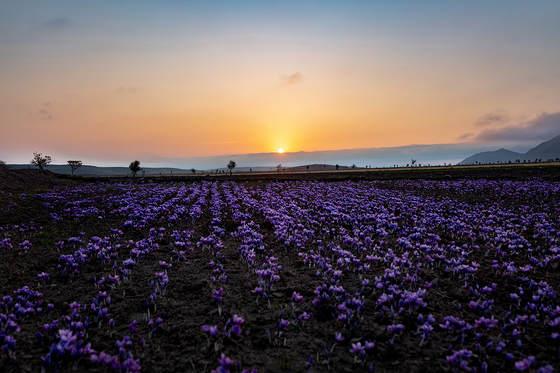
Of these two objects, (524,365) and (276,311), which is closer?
(524,365)

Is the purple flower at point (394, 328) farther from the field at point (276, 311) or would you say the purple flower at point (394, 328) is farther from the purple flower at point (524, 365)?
the purple flower at point (524, 365)

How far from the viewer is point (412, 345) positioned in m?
4.73

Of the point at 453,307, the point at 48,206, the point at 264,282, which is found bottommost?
the point at 453,307

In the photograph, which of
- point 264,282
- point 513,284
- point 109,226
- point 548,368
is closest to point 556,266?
point 513,284

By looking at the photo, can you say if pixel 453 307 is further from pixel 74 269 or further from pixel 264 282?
pixel 74 269

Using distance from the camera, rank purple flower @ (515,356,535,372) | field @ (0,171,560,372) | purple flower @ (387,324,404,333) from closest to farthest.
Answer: purple flower @ (515,356,535,372), field @ (0,171,560,372), purple flower @ (387,324,404,333)

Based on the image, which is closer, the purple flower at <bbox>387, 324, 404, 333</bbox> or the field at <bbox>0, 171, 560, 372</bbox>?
the field at <bbox>0, 171, 560, 372</bbox>

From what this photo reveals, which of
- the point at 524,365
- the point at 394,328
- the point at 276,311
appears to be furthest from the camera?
the point at 276,311

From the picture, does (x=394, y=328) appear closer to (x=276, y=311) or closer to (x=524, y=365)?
(x=524, y=365)


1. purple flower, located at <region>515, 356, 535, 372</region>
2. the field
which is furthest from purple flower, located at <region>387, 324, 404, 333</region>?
purple flower, located at <region>515, 356, 535, 372</region>

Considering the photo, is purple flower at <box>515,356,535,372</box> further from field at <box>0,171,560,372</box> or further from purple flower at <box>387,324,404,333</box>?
purple flower at <box>387,324,404,333</box>

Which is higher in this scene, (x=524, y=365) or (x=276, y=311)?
(x=524, y=365)

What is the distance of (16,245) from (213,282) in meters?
9.46

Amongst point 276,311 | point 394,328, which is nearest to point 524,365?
point 394,328
